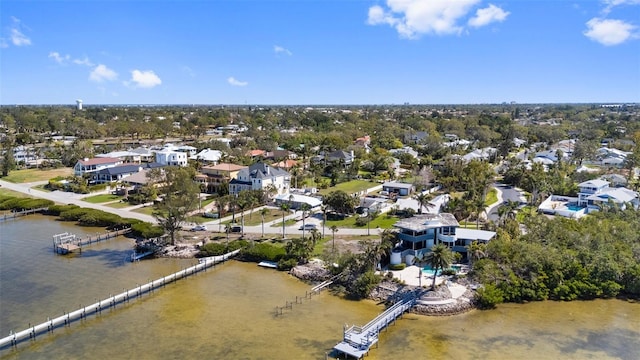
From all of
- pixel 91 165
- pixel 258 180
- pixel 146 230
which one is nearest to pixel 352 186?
pixel 258 180

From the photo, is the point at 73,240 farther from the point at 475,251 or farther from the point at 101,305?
the point at 475,251

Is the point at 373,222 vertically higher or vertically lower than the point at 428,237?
lower

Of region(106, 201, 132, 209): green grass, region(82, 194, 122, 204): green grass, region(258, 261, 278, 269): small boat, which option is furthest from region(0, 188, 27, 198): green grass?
region(258, 261, 278, 269): small boat

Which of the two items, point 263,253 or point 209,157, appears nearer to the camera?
point 263,253

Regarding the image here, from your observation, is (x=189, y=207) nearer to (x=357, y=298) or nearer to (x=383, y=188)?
(x=357, y=298)

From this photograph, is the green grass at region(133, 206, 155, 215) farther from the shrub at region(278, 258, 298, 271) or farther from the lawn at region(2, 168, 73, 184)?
the lawn at region(2, 168, 73, 184)

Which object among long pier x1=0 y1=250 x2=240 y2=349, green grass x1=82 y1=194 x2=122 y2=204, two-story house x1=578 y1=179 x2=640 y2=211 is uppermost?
two-story house x1=578 y1=179 x2=640 y2=211

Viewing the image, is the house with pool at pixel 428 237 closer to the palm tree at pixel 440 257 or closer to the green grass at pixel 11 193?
the palm tree at pixel 440 257

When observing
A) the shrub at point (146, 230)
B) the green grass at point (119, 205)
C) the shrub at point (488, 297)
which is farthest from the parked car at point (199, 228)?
the shrub at point (488, 297)

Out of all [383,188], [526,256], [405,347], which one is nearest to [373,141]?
[383,188]
